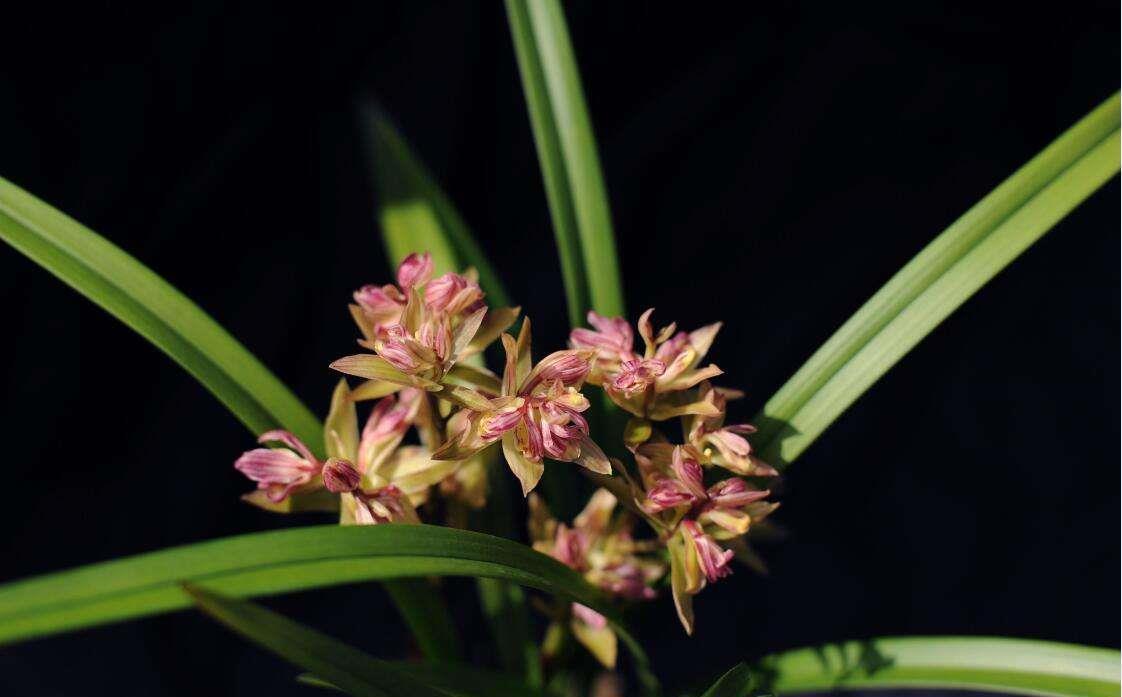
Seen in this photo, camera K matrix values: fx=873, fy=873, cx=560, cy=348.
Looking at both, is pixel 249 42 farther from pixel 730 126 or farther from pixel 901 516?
pixel 901 516

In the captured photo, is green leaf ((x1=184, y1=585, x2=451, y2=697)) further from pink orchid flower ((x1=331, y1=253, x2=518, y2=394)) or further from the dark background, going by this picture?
the dark background

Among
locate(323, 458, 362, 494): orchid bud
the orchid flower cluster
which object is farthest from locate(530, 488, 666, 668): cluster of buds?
locate(323, 458, 362, 494): orchid bud

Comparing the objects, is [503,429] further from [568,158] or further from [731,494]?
[568,158]

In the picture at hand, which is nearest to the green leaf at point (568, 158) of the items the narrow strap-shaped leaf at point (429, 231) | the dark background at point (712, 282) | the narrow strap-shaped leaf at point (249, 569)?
the narrow strap-shaped leaf at point (429, 231)

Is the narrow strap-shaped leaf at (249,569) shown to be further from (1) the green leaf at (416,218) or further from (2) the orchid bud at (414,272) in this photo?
(1) the green leaf at (416,218)

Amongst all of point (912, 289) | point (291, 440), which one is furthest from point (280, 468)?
point (912, 289)
